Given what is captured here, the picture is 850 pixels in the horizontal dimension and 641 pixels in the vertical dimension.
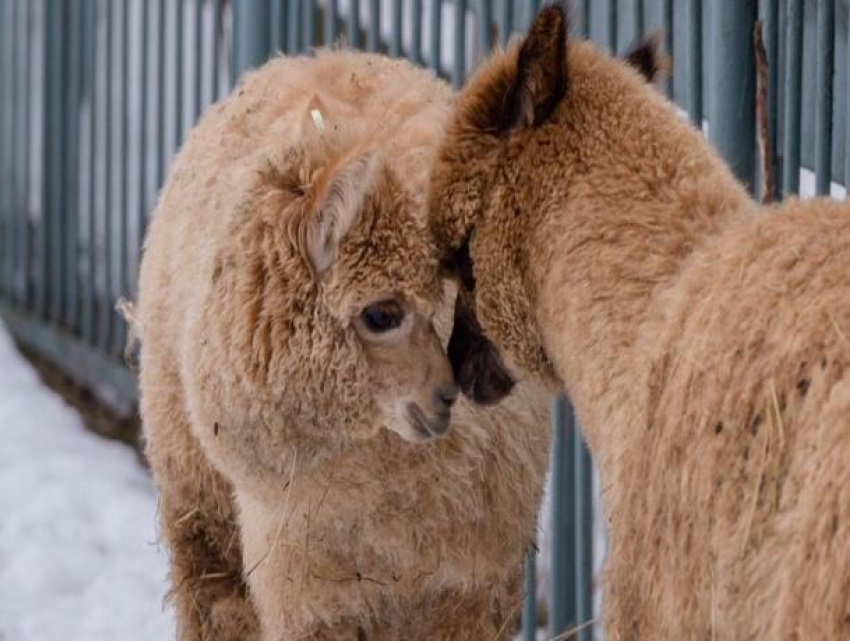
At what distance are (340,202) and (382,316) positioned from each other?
1.06ft

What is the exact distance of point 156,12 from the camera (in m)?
10.7

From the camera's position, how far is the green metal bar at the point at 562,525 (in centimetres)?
742

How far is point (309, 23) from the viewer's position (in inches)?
346

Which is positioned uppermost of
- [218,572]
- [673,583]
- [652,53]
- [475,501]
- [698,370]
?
[652,53]

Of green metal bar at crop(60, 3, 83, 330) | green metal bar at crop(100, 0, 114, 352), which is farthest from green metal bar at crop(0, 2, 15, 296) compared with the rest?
green metal bar at crop(100, 0, 114, 352)

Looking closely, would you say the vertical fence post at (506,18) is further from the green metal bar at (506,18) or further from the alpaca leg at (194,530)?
the alpaca leg at (194,530)

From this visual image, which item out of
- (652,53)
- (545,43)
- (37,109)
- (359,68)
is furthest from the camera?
(37,109)

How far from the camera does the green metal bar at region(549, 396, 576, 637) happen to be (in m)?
7.42

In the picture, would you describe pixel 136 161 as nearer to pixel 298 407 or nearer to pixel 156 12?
pixel 156 12

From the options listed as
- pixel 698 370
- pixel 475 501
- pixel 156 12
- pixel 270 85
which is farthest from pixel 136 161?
pixel 698 370

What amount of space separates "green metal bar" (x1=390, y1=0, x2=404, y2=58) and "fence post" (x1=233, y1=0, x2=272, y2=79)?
835 millimetres

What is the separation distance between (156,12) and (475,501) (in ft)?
17.6

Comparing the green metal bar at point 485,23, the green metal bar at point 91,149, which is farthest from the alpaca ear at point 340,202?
the green metal bar at point 91,149

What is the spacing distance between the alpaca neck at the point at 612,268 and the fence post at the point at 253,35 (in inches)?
173
